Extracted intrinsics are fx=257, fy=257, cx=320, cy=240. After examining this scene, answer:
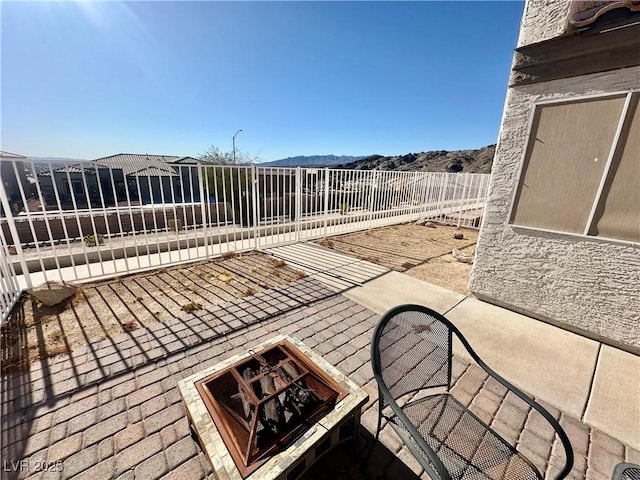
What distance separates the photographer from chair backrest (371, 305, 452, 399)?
4.68 feet

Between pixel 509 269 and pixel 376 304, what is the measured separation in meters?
1.71

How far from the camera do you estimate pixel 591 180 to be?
2574mm

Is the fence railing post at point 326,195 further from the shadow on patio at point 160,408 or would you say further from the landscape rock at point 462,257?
the shadow on patio at point 160,408

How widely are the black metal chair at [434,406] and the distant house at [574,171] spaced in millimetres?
2181

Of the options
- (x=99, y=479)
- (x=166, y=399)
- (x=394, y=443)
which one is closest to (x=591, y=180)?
(x=394, y=443)

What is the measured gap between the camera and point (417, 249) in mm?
6102

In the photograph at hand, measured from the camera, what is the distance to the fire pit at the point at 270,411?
114 cm

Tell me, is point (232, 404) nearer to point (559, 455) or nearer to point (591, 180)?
point (559, 455)

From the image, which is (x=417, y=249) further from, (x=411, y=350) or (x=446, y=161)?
(x=446, y=161)

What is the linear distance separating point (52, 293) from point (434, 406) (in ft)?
13.6

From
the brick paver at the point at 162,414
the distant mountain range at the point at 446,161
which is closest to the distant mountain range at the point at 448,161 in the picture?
the distant mountain range at the point at 446,161

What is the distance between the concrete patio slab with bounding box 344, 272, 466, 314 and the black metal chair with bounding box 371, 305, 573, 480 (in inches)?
58.7

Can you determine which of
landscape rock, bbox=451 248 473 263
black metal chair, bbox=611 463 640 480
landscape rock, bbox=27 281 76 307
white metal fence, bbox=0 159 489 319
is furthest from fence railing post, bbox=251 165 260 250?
black metal chair, bbox=611 463 640 480

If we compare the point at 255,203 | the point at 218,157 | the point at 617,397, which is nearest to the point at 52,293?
the point at 255,203
